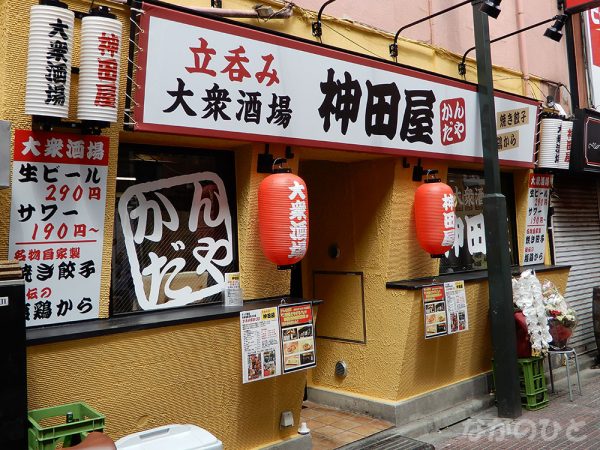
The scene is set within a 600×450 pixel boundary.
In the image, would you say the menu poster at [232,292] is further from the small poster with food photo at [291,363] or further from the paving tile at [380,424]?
the paving tile at [380,424]

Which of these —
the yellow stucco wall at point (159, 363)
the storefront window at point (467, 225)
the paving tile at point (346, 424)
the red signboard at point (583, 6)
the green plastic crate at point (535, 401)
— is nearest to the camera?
the yellow stucco wall at point (159, 363)

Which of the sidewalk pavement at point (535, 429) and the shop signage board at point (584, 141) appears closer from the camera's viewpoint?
the sidewalk pavement at point (535, 429)

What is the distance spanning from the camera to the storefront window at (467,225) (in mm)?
8070

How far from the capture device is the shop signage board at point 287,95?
4594 mm

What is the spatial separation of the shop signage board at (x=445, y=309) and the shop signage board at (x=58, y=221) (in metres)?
3.87

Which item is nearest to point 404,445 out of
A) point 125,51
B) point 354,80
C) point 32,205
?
point 354,80

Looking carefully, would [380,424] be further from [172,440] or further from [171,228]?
[172,440]

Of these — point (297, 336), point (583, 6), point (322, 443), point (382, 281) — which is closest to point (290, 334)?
point (297, 336)

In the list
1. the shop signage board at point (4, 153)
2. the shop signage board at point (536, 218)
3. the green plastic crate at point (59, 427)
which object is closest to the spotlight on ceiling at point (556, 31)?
the shop signage board at point (536, 218)

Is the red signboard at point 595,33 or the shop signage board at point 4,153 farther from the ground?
the red signboard at point 595,33

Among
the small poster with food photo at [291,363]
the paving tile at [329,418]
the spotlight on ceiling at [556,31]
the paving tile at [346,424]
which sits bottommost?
the paving tile at [346,424]

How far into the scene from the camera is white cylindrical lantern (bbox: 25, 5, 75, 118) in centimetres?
393

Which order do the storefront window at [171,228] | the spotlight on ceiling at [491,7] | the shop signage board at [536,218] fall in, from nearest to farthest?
the storefront window at [171,228] < the spotlight on ceiling at [491,7] < the shop signage board at [536,218]

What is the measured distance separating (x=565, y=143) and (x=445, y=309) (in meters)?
3.99
